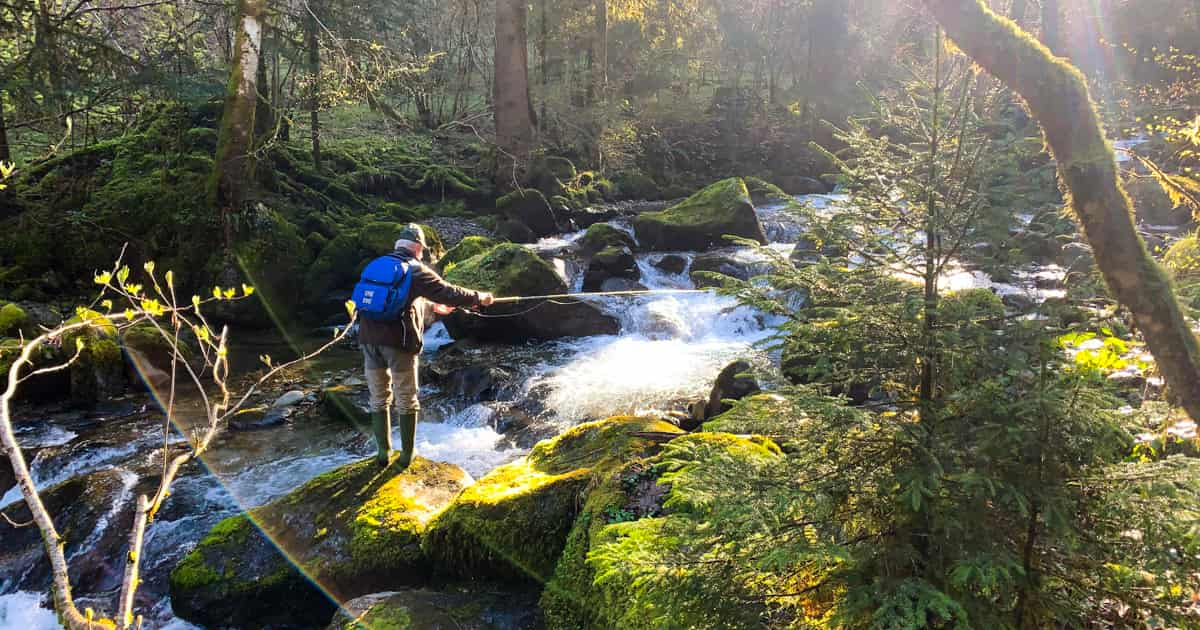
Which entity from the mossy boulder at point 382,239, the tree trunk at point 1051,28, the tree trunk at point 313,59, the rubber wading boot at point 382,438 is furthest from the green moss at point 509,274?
the tree trunk at point 1051,28

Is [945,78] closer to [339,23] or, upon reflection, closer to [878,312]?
[878,312]

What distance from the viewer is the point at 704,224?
16.2 meters

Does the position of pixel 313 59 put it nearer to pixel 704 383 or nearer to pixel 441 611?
pixel 704 383

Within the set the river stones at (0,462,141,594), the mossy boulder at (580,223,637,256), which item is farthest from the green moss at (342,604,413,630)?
the mossy boulder at (580,223,637,256)

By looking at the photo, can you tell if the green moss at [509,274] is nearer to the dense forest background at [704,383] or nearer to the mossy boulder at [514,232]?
the dense forest background at [704,383]

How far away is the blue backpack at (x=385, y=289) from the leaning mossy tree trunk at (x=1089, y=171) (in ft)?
13.3

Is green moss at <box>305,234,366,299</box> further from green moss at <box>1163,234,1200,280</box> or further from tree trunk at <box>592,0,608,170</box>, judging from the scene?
green moss at <box>1163,234,1200,280</box>

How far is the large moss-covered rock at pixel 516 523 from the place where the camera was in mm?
4359

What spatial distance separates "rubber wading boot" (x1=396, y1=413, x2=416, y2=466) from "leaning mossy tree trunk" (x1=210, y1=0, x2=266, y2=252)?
28.4ft

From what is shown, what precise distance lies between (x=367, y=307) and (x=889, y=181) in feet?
13.4

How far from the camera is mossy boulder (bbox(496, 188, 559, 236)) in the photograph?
59.4 ft

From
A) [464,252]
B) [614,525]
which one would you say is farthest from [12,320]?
[614,525]

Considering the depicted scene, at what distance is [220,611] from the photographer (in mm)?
4719

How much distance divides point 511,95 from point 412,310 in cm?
1444
